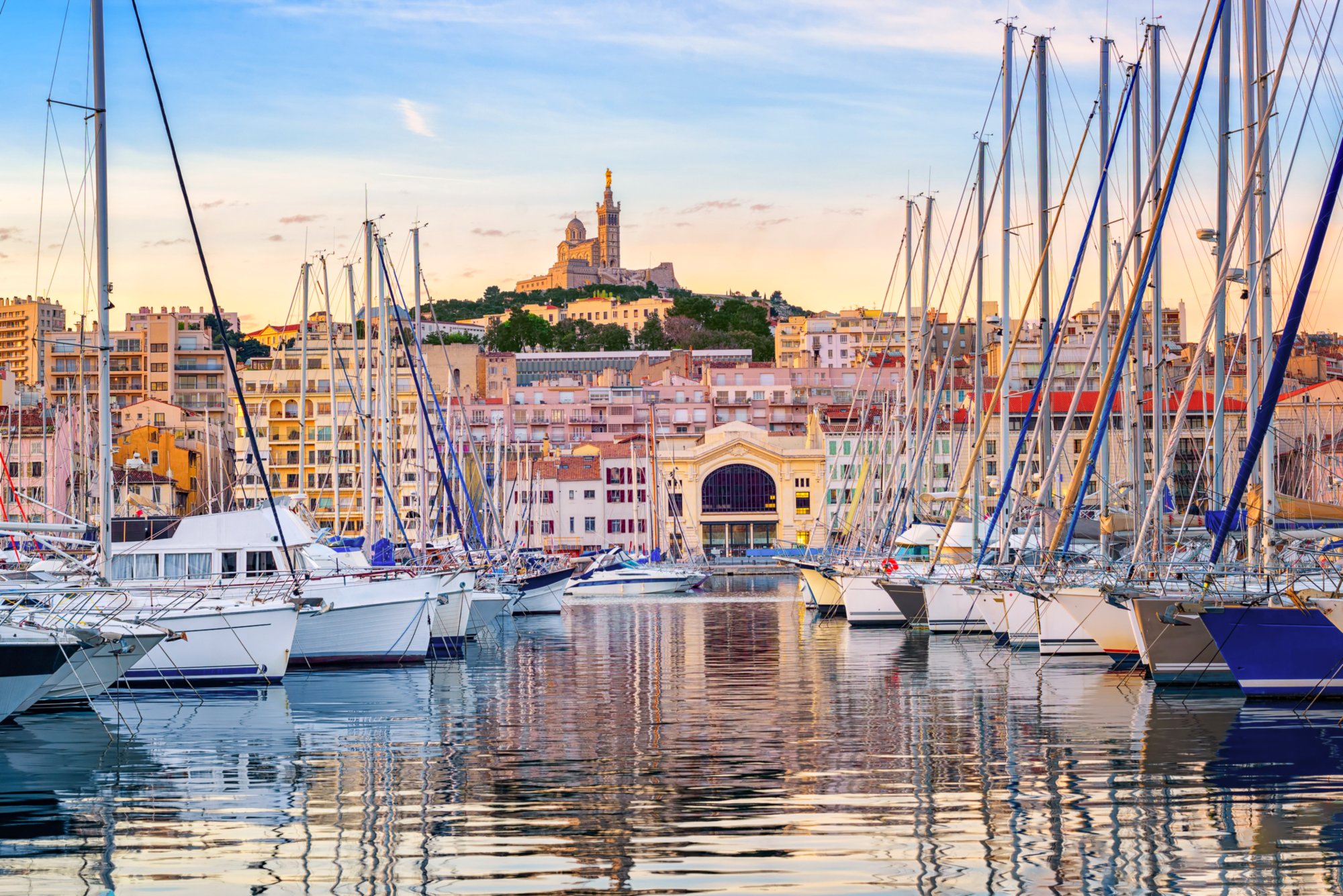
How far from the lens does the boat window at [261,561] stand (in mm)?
32750

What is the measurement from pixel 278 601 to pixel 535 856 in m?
16.4

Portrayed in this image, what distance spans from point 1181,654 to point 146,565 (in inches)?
733

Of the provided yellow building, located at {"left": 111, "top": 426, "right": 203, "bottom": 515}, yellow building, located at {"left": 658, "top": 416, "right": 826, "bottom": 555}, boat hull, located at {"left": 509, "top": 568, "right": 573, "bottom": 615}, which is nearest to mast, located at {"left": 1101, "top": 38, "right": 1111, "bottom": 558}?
boat hull, located at {"left": 509, "top": 568, "right": 573, "bottom": 615}

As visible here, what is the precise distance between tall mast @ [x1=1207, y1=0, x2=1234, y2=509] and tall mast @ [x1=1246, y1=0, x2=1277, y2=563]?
622 millimetres

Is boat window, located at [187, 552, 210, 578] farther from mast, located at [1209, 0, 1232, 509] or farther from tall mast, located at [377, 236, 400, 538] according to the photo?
mast, located at [1209, 0, 1232, 509]

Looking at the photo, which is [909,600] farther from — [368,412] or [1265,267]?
[1265,267]

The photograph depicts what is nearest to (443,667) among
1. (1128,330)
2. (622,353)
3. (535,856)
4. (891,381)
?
(1128,330)

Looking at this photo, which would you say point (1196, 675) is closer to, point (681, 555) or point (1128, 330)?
point (1128, 330)

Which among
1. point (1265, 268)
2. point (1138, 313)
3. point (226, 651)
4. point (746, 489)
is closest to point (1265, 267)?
point (1265, 268)

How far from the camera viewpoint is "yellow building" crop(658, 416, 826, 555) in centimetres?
13438

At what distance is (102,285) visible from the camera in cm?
2469

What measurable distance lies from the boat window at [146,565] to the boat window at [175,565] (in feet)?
0.56

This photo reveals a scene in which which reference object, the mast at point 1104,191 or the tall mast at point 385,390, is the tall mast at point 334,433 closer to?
the tall mast at point 385,390

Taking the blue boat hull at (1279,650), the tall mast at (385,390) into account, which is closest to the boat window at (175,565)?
the tall mast at (385,390)
